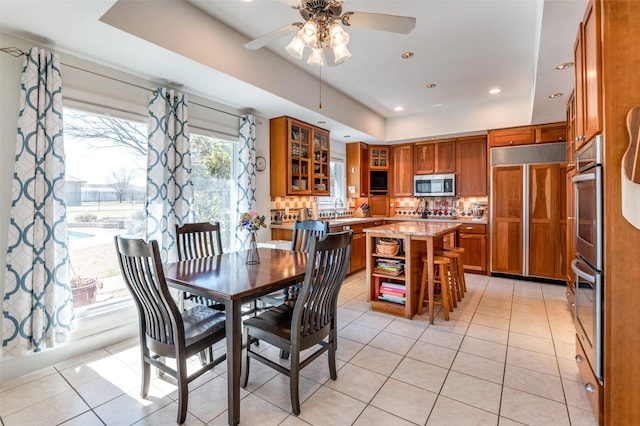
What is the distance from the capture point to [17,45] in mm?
2162

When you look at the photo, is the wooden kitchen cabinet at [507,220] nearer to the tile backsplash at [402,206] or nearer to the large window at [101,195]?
the tile backsplash at [402,206]

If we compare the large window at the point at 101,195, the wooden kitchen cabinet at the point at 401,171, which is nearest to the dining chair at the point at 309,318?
the large window at the point at 101,195

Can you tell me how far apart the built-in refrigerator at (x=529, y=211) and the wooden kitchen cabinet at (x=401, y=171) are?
150 cm

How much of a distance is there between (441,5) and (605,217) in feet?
6.61

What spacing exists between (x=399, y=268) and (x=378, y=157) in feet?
11.2

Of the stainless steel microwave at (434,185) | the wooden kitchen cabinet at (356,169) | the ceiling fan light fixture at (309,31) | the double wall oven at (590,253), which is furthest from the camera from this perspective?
the wooden kitchen cabinet at (356,169)

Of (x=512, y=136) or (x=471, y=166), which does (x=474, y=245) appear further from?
(x=512, y=136)

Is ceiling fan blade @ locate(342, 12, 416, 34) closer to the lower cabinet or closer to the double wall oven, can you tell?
the double wall oven

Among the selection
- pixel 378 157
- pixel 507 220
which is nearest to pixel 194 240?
pixel 378 157

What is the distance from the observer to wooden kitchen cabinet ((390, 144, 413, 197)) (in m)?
5.98

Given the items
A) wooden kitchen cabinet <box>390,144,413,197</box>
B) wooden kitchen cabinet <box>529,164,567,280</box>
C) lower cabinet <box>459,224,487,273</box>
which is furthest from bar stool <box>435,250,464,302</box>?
wooden kitchen cabinet <box>390,144,413,197</box>

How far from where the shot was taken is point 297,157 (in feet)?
14.4

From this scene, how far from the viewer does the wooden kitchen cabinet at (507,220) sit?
15.3 feet

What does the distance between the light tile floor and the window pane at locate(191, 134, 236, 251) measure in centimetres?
153
